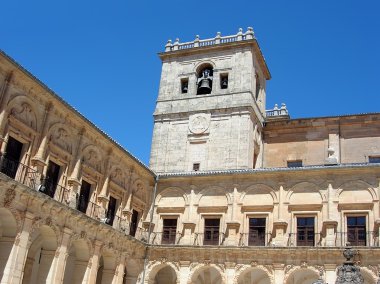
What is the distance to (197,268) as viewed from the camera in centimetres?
2484

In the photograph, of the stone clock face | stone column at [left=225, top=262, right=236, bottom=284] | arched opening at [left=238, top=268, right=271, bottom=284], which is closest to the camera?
stone column at [left=225, top=262, right=236, bottom=284]

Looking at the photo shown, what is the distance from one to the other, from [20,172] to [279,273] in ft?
37.9

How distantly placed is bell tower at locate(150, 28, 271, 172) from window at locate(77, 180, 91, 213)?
827 cm

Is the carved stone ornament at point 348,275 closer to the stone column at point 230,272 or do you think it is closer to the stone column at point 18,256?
the stone column at point 18,256

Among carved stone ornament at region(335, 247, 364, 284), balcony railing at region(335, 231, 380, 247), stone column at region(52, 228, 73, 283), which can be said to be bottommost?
carved stone ornament at region(335, 247, 364, 284)

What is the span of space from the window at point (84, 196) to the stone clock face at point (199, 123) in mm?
9540

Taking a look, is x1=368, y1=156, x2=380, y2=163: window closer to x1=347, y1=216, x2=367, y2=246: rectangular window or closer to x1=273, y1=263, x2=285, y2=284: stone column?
x1=347, y1=216, x2=367, y2=246: rectangular window

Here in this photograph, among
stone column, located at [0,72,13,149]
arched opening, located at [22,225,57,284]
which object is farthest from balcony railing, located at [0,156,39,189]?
arched opening, located at [22,225,57,284]

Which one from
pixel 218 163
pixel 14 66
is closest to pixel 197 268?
pixel 218 163

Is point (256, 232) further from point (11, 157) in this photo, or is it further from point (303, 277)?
point (11, 157)

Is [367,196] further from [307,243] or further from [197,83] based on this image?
[197,83]

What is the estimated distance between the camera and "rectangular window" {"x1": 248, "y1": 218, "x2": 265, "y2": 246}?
24906mm

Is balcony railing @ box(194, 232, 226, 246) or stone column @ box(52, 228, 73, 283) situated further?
balcony railing @ box(194, 232, 226, 246)

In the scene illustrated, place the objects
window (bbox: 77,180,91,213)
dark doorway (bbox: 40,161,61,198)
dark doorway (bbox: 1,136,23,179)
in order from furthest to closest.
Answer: window (bbox: 77,180,91,213) < dark doorway (bbox: 40,161,61,198) < dark doorway (bbox: 1,136,23,179)
